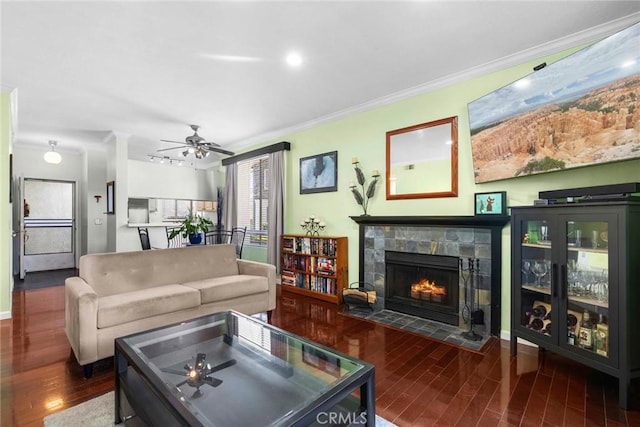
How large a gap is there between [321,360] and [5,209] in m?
4.31

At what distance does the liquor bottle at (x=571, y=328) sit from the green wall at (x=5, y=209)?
5721 mm

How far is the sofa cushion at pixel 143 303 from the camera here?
2414mm

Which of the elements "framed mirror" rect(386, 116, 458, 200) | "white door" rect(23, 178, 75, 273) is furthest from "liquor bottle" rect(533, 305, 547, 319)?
"white door" rect(23, 178, 75, 273)

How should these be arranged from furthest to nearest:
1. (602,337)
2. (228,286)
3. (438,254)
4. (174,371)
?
(438,254) → (228,286) → (602,337) → (174,371)

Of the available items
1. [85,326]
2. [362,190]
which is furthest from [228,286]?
[362,190]

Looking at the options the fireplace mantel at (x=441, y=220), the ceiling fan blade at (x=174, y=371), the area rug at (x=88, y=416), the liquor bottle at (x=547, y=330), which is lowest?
the area rug at (x=88, y=416)

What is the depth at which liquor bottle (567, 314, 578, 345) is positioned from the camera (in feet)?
7.24

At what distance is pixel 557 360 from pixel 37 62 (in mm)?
5569

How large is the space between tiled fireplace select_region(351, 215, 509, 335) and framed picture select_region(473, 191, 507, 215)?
4.0 inches

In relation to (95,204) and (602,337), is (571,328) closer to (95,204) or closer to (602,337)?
(602,337)

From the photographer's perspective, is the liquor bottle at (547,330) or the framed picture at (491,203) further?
the framed picture at (491,203)

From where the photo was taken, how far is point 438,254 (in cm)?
341

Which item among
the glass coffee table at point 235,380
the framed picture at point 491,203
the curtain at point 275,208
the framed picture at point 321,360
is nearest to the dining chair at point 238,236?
the curtain at point 275,208

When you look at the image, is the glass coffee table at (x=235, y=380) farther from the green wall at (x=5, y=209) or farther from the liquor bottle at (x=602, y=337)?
the green wall at (x=5, y=209)
